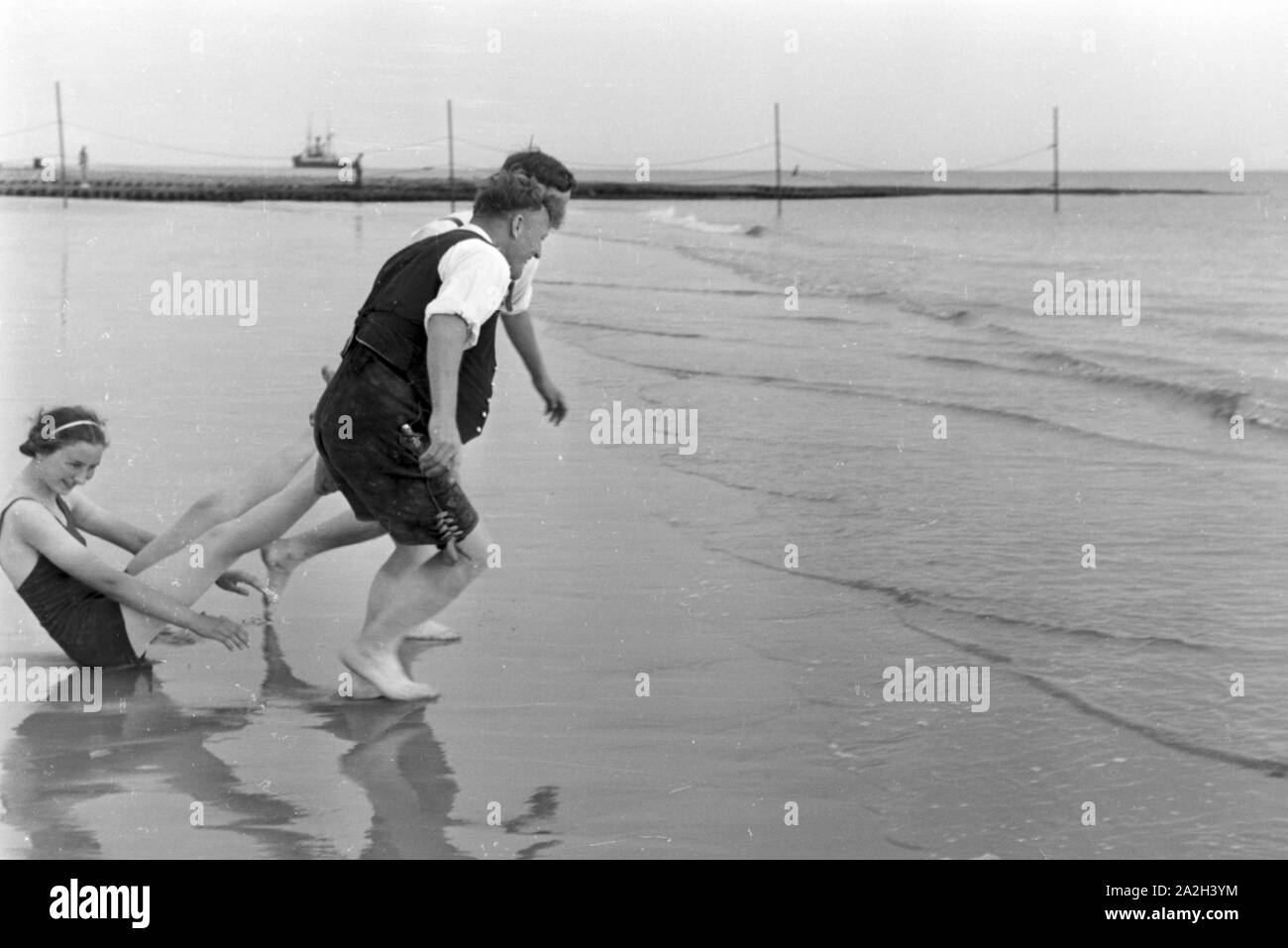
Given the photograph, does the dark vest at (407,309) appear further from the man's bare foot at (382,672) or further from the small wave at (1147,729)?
the small wave at (1147,729)

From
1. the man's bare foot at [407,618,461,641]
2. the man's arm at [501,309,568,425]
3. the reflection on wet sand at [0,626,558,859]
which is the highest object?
the man's arm at [501,309,568,425]

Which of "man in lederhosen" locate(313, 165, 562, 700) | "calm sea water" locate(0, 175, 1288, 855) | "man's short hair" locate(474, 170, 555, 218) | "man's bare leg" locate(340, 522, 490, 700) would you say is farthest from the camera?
"calm sea water" locate(0, 175, 1288, 855)

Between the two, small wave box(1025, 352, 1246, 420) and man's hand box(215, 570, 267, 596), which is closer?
man's hand box(215, 570, 267, 596)

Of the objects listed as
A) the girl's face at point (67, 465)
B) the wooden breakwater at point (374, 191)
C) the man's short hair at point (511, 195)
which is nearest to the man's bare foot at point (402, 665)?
the girl's face at point (67, 465)

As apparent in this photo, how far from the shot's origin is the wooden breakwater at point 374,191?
192ft

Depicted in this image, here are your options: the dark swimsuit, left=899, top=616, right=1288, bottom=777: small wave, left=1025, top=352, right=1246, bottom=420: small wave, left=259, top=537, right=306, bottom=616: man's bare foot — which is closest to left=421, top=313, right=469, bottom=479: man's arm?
the dark swimsuit

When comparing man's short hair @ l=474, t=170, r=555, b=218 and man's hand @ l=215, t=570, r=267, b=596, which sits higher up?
man's short hair @ l=474, t=170, r=555, b=218

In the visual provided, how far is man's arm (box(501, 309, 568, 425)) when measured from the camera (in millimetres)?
5637

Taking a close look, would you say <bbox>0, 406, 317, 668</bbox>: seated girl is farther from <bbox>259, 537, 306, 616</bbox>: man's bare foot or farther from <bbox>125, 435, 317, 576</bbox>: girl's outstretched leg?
<bbox>259, 537, 306, 616</bbox>: man's bare foot

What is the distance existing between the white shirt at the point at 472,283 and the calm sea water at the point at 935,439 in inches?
61.9

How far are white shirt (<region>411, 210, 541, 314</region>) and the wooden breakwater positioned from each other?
50.1m

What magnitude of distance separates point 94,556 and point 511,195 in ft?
5.79
